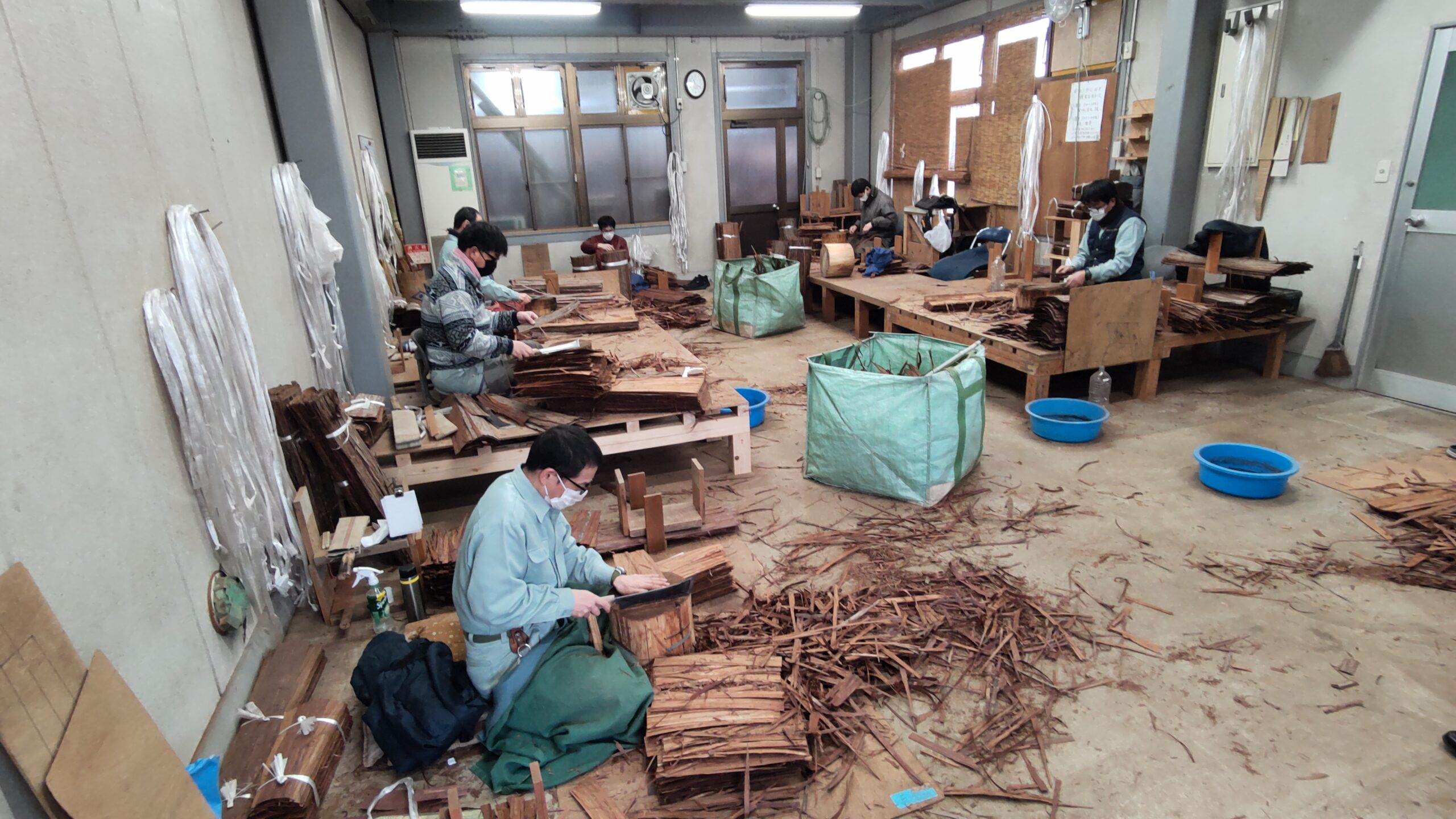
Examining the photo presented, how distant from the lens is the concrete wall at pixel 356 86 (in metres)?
7.32

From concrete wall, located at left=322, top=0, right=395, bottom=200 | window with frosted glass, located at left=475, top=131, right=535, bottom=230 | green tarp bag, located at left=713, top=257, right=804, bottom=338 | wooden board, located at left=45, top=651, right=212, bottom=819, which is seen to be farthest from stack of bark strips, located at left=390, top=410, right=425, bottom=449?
window with frosted glass, located at left=475, top=131, right=535, bottom=230

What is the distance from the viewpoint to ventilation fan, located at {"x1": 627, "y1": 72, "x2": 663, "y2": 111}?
11.2m

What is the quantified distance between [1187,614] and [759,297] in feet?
19.2

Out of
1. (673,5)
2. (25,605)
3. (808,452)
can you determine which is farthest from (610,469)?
(673,5)

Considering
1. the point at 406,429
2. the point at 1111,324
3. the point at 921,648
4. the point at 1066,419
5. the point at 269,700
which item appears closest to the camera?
the point at 269,700

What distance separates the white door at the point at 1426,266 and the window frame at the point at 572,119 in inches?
352

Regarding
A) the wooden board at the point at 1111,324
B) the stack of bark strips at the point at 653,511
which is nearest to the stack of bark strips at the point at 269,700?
the stack of bark strips at the point at 653,511

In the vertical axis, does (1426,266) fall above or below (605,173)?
below

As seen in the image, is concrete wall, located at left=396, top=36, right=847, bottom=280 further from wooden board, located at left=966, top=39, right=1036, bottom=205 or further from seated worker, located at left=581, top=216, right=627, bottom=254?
wooden board, located at left=966, top=39, right=1036, bottom=205

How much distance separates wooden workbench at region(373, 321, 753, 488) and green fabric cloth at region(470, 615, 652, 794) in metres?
1.59

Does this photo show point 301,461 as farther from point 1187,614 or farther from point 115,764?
point 1187,614

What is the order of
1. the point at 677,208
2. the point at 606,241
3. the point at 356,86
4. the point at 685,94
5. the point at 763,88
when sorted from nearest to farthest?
the point at 356,86, the point at 606,241, the point at 685,94, the point at 677,208, the point at 763,88

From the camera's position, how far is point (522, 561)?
8.17 ft

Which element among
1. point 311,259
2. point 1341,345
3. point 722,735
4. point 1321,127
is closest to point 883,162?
point 1321,127
